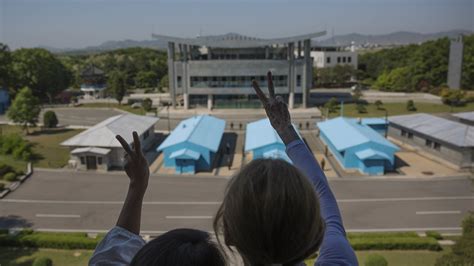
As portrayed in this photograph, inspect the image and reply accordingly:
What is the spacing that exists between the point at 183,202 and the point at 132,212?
12225mm

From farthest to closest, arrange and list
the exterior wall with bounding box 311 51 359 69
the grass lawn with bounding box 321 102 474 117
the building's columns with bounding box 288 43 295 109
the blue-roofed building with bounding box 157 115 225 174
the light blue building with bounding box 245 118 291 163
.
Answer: the exterior wall with bounding box 311 51 359 69 → the building's columns with bounding box 288 43 295 109 → the grass lawn with bounding box 321 102 474 117 → the light blue building with bounding box 245 118 291 163 → the blue-roofed building with bounding box 157 115 225 174

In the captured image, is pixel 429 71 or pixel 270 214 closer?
pixel 270 214

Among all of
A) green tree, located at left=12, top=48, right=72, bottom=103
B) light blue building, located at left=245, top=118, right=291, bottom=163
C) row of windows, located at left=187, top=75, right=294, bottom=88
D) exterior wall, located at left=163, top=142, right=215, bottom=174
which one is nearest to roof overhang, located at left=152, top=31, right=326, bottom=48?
row of windows, located at left=187, top=75, right=294, bottom=88

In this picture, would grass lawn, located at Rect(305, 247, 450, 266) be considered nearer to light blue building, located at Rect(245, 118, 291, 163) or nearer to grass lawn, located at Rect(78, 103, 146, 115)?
light blue building, located at Rect(245, 118, 291, 163)

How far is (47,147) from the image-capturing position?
2028cm

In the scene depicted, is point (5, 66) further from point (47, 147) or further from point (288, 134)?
point (288, 134)

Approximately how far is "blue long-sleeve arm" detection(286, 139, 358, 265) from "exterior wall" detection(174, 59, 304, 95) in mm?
29455

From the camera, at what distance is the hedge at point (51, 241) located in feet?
32.8

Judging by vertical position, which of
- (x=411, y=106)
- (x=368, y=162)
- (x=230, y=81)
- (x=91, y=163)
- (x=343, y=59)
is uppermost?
(x=343, y=59)

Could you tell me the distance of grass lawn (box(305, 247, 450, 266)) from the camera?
923 centimetres

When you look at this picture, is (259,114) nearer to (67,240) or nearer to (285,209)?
(67,240)

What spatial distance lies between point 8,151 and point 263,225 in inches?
784

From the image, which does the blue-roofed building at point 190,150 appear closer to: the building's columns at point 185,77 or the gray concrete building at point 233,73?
the gray concrete building at point 233,73

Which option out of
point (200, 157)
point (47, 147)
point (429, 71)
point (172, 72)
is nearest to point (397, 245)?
point (200, 157)
